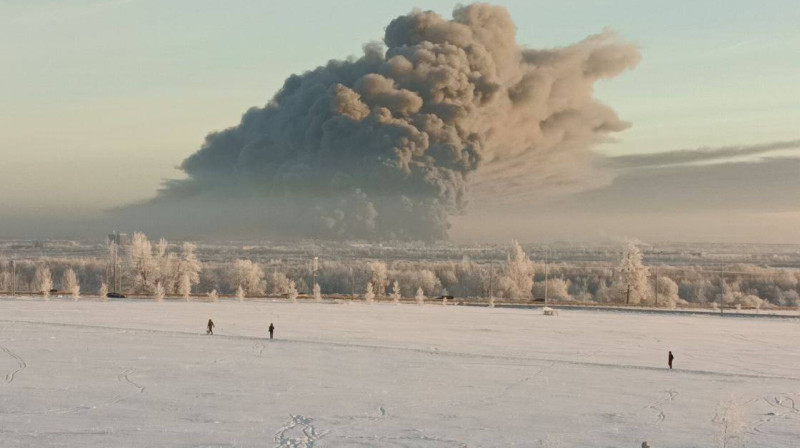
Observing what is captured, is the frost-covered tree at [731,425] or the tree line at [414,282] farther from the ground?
the tree line at [414,282]

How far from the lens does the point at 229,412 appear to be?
22.7 metres

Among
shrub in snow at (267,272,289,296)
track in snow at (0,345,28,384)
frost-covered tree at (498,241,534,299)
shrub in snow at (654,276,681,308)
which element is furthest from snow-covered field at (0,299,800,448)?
shrub in snow at (267,272,289,296)

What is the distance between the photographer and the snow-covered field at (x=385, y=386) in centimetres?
2044

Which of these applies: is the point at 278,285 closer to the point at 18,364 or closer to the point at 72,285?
the point at 72,285

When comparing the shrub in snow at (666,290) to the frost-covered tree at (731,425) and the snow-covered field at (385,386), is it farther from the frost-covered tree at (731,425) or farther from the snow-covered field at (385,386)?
the frost-covered tree at (731,425)

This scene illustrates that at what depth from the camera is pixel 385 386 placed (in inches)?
1074

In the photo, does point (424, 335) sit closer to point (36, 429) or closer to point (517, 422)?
point (517, 422)

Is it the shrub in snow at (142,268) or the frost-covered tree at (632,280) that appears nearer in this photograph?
the frost-covered tree at (632,280)

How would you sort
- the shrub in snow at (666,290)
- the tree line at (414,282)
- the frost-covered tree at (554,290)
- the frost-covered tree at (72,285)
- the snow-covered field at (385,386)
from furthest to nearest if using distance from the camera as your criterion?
the frost-covered tree at (554,290) → the shrub in snow at (666,290) → the tree line at (414,282) → the frost-covered tree at (72,285) → the snow-covered field at (385,386)

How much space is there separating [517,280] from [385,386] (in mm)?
71849

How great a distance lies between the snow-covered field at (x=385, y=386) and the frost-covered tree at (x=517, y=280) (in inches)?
1823

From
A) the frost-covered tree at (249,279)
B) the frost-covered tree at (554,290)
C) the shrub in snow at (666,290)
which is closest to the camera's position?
the shrub in snow at (666,290)

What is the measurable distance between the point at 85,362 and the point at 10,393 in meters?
6.59

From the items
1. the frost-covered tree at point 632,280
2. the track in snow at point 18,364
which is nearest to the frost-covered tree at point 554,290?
the frost-covered tree at point 632,280
